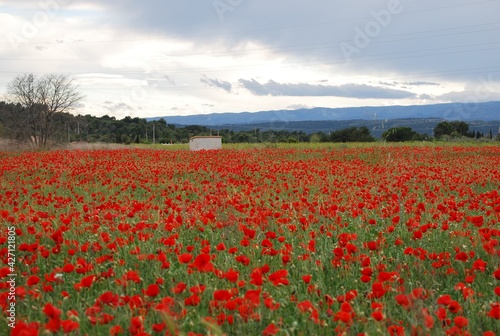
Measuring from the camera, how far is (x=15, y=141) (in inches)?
1594

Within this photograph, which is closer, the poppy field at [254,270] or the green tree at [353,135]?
the poppy field at [254,270]

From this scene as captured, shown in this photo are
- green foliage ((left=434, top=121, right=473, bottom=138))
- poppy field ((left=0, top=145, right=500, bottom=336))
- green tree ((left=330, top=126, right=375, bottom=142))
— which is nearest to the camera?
poppy field ((left=0, top=145, right=500, bottom=336))

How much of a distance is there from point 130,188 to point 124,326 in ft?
26.6

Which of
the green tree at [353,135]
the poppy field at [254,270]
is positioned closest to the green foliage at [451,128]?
the green tree at [353,135]

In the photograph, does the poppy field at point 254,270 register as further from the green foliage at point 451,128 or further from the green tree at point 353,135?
the green foliage at point 451,128

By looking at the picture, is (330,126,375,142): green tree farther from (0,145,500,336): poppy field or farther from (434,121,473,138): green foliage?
(0,145,500,336): poppy field

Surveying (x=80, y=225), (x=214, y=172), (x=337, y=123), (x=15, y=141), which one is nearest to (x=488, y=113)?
(x=337, y=123)

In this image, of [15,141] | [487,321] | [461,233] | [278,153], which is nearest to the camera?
[487,321]

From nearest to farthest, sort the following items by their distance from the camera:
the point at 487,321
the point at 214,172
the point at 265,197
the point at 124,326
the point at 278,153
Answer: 1. the point at 124,326
2. the point at 487,321
3. the point at 265,197
4. the point at 214,172
5. the point at 278,153

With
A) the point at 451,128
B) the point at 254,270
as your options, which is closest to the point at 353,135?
the point at 451,128

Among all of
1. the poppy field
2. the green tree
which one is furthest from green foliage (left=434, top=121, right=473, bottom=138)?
the poppy field

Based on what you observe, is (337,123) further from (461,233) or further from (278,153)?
(461,233)

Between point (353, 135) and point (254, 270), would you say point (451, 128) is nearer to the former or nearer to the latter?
point (353, 135)

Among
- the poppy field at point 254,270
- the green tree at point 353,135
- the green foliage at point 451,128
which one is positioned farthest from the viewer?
the green foliage at point 451,128
